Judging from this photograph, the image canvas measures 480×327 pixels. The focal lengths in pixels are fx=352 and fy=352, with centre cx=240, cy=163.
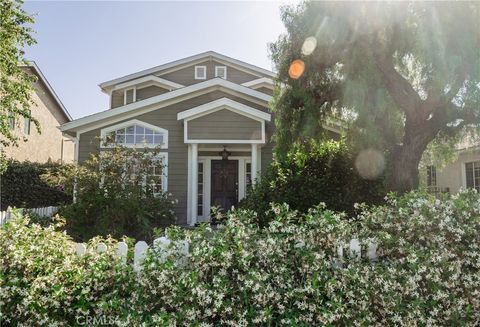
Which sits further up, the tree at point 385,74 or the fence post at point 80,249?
the tree at point 385,74

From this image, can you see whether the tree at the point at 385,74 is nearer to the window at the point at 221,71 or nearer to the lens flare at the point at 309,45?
the lens flare at the point at 309,45

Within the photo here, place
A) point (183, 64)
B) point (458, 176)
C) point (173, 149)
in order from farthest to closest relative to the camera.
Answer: point (183, 64)
point (458, 176)
point (173, 149)

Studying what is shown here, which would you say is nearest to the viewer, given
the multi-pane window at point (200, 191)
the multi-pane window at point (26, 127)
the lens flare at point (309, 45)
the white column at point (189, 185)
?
the lens flare at point (309, 45)

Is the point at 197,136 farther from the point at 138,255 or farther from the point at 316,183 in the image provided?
the point at 138,255

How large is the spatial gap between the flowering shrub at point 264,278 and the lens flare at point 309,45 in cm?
546

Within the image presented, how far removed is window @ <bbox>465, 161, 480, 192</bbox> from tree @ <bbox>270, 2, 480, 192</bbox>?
23.3 ft

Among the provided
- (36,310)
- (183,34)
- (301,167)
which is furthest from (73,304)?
(183,34)

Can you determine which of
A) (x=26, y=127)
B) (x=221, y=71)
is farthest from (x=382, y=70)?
(x=26, y=127)

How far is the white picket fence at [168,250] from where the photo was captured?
288 centimetres

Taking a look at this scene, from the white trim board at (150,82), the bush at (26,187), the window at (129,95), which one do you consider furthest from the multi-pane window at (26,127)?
the window at (129,95)

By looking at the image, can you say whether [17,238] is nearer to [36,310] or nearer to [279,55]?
[36,310]

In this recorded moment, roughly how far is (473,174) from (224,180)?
33.1ft

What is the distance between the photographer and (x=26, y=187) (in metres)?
14.6

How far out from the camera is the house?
10.8m
